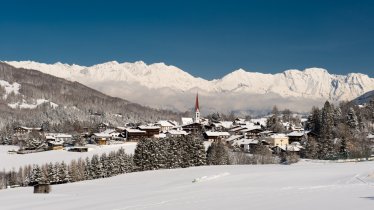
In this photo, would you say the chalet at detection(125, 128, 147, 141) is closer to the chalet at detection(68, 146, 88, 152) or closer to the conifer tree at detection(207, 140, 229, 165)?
the chalet at detection(68, 146, 88, 152)

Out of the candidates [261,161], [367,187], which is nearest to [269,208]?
[367,187]

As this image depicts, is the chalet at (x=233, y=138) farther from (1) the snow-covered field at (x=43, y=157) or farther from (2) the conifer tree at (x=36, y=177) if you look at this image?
(2) the conifer tree at (x=36, y=177)

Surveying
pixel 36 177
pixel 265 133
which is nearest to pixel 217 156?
pixel 36 177

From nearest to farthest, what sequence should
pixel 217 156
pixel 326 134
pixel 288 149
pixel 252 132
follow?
pixel 217 156, pixel 326 134, pixel 288 149, pixel 252 132

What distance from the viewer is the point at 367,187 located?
30.9 metres

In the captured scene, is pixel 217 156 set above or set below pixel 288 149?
below

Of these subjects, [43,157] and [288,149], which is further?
[43,157]

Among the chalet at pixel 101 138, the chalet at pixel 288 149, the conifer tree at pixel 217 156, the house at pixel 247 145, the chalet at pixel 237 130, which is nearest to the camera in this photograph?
the conifer tree at pixel 217 156

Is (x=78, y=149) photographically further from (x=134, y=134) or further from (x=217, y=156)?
(x=217, y=156)

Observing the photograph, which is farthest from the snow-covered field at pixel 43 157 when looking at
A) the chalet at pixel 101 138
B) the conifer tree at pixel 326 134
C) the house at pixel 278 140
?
the conifer tree at pixel 326 134

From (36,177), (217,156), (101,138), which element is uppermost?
(101,138)

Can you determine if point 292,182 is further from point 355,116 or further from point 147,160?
point 355,116

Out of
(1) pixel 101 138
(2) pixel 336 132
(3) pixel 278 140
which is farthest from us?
(1) pixel 101 138

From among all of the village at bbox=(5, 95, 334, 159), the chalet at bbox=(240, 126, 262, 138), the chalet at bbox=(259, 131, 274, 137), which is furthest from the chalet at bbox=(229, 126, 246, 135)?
the chalet at bbox=(259, 131, 274, 137)
